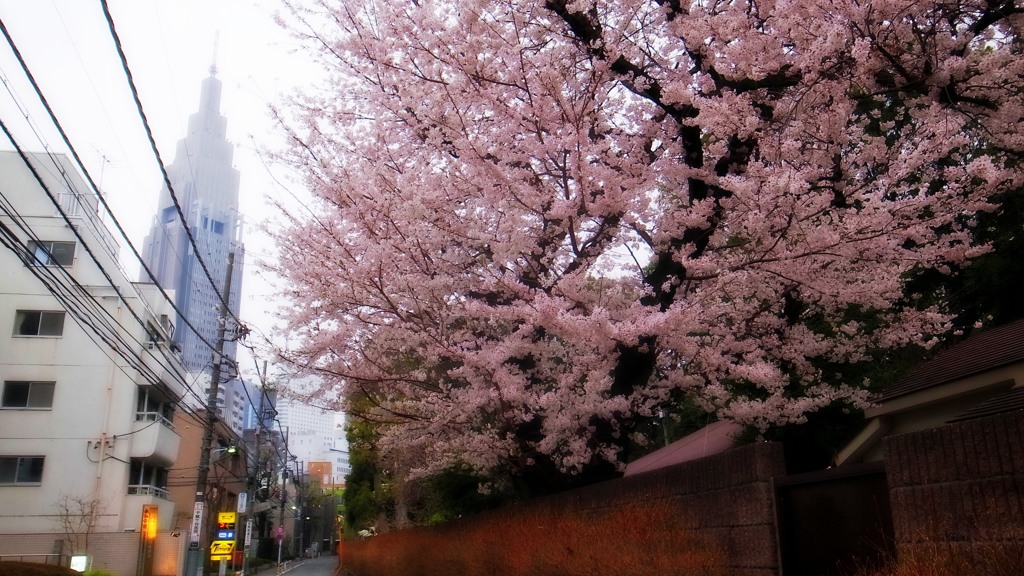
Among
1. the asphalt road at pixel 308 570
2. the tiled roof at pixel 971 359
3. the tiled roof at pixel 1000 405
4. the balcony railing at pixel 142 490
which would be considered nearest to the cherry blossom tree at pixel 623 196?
the tiled roof at pixel 971 359

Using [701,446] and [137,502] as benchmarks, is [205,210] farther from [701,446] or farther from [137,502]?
[701,446]

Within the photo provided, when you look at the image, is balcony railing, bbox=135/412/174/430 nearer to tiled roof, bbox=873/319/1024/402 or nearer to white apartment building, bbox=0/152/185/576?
white apartment building, bbox=0/152/185/576

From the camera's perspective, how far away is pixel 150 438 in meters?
27.0

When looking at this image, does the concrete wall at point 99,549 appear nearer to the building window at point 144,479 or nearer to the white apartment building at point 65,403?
the white apartment building at point 65,403

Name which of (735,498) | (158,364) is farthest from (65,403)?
(735,498)

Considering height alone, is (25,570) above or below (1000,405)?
below

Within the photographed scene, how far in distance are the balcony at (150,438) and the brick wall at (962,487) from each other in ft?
90.9

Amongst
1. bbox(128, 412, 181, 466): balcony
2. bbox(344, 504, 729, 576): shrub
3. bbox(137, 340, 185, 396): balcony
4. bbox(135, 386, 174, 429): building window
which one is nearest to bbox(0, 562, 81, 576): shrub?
bbox(344, 504, 729, 576): shrub

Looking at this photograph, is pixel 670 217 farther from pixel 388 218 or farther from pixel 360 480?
pixel 360 480

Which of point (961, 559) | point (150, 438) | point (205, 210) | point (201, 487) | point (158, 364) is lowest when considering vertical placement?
point (961, 559)

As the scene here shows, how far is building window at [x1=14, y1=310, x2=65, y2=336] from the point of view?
26000 millimetres

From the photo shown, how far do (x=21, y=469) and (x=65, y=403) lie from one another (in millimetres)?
2387

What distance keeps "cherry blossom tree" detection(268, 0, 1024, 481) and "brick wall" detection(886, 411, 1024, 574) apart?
2973mm

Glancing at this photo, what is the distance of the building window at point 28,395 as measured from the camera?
25.3 metres
